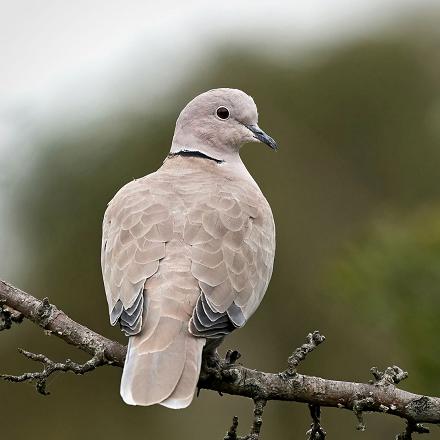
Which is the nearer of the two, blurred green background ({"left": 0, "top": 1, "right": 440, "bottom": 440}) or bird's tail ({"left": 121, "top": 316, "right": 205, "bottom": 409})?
bird's tail ({"left": 121, "top": 316, "right": 205, "bottom": 409})

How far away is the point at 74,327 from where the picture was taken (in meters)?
6.27

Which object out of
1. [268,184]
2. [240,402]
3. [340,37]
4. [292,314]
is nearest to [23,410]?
[240,402]

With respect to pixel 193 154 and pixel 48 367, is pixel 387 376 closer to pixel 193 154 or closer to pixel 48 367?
pixel 48 367

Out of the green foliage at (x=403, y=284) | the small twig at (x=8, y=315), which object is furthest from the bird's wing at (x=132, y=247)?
the green foliage at (x=403, y=284)

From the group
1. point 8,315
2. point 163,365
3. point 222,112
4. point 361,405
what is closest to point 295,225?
point 222,112

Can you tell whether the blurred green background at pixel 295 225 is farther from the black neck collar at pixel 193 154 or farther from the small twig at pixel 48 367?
the small twig at pixel 48 367

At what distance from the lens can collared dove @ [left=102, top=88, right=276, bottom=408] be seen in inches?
238

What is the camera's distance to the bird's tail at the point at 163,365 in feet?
19.5

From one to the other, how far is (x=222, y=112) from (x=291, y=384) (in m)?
2.91

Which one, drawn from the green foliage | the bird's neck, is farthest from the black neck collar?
the green foliage

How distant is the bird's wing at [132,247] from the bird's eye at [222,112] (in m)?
1.23

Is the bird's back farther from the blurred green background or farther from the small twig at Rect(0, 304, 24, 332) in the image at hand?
the blurred green background

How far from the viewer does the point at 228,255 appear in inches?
262

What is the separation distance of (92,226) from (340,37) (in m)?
8.33
